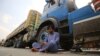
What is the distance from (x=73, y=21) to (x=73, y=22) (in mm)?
72

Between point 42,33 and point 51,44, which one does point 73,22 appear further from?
point 42,33

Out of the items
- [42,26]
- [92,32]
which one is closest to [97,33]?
[92,32]

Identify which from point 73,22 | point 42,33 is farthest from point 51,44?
point 42,33

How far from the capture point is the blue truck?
5508 millimetres

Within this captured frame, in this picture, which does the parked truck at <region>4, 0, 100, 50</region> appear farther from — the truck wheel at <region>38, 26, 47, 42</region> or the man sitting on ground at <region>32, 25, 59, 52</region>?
the man sitting on ground at <region>32, 25, 59, 52</region>

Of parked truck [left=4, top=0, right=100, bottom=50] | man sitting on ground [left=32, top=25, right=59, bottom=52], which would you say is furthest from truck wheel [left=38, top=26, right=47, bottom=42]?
man sitting on ground [left=32, top=25, right=59, bottom=52]

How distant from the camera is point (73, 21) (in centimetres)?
685

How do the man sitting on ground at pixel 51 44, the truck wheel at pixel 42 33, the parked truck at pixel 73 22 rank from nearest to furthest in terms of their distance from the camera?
the parked truck at pixel 73 22
the man sitting on ground at pixel 51 44
the truck wheel at pixel 42 33

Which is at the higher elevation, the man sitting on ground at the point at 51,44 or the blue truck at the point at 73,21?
the blue truck at the point at 73,21

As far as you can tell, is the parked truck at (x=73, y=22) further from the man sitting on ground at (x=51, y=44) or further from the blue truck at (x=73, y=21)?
the man sitting on ground at (x=51, y=44)

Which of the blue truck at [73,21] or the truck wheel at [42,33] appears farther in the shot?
the truck wheel at [42,33]

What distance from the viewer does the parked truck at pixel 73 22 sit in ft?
18.0

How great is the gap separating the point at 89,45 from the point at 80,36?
0.48 meters

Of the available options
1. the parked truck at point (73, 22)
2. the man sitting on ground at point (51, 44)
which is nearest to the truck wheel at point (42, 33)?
the parked truck at point (73, 22)
